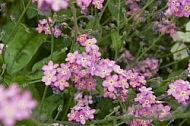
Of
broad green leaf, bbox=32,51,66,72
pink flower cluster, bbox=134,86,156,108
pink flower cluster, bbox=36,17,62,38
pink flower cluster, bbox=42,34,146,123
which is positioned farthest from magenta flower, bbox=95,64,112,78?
pink flower cluster, bbox=36,17,62,38

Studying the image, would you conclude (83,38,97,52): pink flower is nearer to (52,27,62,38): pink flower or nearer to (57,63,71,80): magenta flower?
(57,63,71,80): magenta flower

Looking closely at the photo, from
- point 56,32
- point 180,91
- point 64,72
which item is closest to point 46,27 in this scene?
point 56,32

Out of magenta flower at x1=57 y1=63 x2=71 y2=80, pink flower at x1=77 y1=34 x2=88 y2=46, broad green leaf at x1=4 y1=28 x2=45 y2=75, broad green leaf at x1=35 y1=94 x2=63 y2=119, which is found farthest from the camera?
broad green leaf at x1=4 y1=28 x2=45 y2=75

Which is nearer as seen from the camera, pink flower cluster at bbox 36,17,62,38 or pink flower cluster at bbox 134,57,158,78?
pink flower cluster at bbox 36,17,62,38

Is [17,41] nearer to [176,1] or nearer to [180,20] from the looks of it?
[176,1]

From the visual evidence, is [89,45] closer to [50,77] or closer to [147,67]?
[50,77]

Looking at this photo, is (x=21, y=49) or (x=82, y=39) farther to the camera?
(x=21, y=49)

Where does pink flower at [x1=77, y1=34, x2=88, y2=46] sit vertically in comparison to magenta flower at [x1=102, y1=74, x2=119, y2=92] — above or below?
above
